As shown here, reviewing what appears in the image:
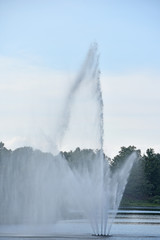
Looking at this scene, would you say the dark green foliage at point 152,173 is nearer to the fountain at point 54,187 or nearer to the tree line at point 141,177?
the tree line at point 141,177

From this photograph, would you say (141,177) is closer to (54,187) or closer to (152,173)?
(152,173)

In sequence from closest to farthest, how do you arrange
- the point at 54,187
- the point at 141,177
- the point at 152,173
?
the point at 54,187 < the point at 141,177 < the point at 152,173

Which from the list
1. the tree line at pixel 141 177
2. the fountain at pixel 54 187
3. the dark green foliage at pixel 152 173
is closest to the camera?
the fountain at pixel 54 187

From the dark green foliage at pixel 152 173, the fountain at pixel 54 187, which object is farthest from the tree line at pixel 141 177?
the fountain at pixel 54 187

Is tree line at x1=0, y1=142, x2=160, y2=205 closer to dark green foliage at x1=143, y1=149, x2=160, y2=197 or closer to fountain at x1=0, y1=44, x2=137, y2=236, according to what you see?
dark green foliage at x1=143, y1=149, x2=160, y2=197

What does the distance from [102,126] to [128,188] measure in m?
86.5

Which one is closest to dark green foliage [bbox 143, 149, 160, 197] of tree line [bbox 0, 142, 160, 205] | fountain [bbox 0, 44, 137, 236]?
tree line [bbox 0, 142, 160, 205]

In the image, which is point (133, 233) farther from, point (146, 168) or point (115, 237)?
point (146, 168)

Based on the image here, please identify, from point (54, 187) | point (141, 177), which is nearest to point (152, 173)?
point (141, 177)

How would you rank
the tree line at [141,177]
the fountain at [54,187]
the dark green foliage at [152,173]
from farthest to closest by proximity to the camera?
the dark green foliage at [152,173], the tree line at [141,177], the fountain at [54,187]

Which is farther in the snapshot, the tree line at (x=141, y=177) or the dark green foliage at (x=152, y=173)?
the dark green foliage at (x=152, y=173)

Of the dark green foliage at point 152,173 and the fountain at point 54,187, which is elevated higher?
the dark green foliage at point 152,173

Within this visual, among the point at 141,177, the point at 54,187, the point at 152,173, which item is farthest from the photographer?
the point at 152,173

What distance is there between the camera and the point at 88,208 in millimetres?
45062
